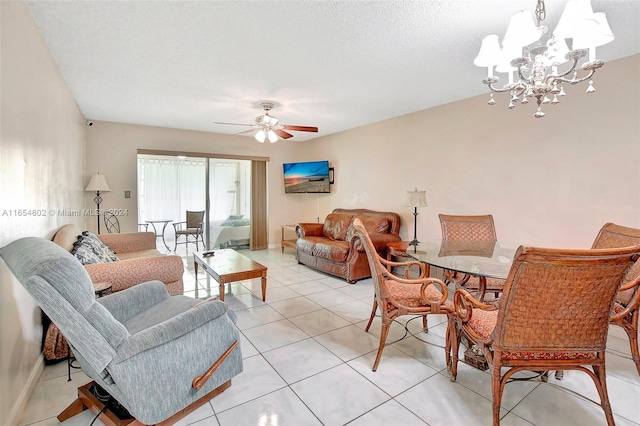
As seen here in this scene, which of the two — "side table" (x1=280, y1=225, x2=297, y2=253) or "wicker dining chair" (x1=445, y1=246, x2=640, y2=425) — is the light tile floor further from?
"side table" (x1=280, y1=225, x2=297, y2=253)

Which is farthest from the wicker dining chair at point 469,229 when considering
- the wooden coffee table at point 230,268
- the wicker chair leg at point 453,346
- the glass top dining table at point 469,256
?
the wooden coffee table at point 230,268

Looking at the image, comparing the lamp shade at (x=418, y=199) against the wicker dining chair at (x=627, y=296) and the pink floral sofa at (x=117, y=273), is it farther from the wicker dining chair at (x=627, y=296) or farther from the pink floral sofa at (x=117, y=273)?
the pink floral sofa at (x=117, y=273)

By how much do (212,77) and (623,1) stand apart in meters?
3.30

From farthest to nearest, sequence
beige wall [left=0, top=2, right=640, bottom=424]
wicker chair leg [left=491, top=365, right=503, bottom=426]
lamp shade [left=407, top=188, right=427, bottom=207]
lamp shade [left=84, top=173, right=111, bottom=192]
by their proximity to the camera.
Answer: lamp shade [left=84, top=173, right=111, bottom=192], lamp shade [left=407, top=188, right=427, bottom=207], beige wall [left=0, top=2, right=640, bottom=424], wicker chair leg [left=491, top=365, right=503, bottom=426]

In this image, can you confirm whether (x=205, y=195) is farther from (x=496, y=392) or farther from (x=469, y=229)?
(x=496, y=392)

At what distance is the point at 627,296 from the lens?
2.12 meters

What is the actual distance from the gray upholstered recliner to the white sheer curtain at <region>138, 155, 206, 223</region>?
456 centimetres

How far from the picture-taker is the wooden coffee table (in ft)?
10.5

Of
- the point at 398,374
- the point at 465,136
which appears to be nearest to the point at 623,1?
the point at 465,136

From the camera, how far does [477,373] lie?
83.7 inches

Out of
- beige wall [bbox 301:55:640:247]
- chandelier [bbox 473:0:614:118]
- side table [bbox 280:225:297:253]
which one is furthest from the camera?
side table [bbox 280:225:297:253]

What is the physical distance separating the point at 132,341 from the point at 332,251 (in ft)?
10.4

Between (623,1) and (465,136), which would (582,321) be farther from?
(465,136)

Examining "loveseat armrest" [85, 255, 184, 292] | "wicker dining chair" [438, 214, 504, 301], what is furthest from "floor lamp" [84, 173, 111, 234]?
"wicker dining chair" [438, 214, 504, 301]
